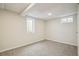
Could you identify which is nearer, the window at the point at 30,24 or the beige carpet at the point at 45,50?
the beige carpet at the point at 45,50

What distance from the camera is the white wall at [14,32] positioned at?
5.28 ft

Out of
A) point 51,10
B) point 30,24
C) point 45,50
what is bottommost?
point 45,50

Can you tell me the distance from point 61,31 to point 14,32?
1.01 m

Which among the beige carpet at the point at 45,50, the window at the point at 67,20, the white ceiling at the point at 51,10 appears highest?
the white ceiling at the point at 51,10

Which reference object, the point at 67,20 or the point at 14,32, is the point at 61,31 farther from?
the point at 14,32

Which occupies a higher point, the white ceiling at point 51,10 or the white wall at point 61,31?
the white ceiling at point 51,10

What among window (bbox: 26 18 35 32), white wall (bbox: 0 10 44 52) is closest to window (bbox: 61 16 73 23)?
white wall (bbox: 0 10 44 52)

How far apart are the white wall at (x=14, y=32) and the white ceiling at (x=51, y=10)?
0.17 metres

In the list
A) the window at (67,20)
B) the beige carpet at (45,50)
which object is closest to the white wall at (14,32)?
the beige carpet at (45,50)

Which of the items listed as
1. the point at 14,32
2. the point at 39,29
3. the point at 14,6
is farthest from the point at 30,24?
the point at 14,6

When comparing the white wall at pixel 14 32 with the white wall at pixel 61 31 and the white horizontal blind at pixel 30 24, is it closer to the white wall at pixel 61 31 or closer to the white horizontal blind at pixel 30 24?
the white horizontal blind at pixel 30 24

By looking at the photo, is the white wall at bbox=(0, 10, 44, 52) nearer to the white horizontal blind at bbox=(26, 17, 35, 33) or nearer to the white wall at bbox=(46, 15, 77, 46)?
the white horizontal blind at bbox=(26, 17, 35, 33)

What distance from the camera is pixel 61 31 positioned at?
66.2 inches

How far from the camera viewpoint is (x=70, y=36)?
1631 millimetres
